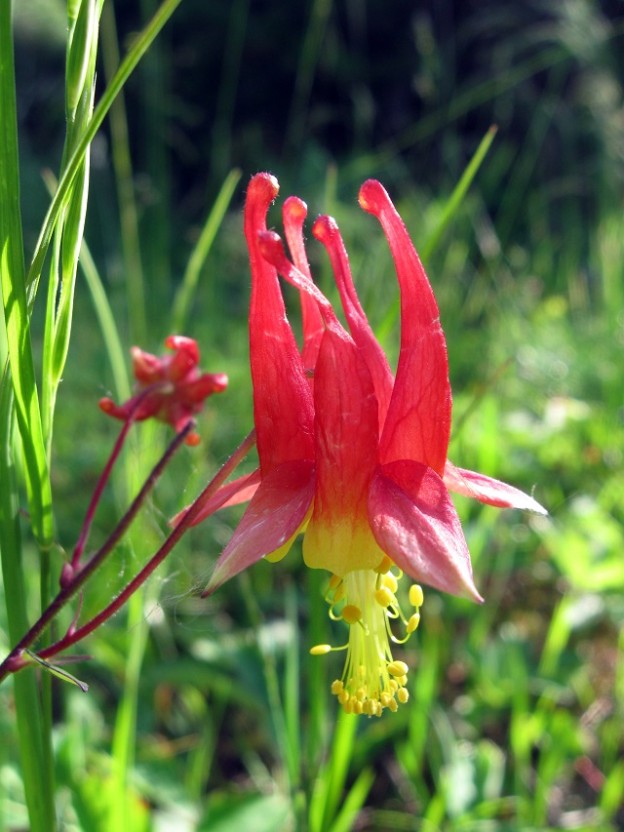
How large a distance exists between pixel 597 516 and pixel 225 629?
3.00ft

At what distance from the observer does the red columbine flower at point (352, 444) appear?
805 mm

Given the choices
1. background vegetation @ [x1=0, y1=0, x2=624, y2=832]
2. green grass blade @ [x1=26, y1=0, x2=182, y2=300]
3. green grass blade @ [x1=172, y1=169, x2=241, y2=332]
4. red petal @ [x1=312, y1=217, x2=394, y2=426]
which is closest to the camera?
green grass blade @ [x1=26, y1=0, x2=182, y2=300]

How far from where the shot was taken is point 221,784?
7.04 ft

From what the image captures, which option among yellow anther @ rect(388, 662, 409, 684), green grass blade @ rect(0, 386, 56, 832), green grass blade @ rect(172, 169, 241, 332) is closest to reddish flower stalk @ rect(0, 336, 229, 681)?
green grass blade @ rect(0, 386, 56, 832)

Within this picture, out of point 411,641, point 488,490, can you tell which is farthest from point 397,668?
point 411,641

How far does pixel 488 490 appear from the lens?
2.94 feet

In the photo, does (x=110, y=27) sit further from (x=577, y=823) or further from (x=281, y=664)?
(x=577, y=823)

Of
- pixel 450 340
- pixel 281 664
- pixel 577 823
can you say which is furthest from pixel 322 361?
pixel 450 340

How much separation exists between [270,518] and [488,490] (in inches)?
8.7

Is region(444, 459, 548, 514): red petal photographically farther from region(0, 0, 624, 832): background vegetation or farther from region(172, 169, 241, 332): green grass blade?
region(172, 169, 241, 332): green grass blade

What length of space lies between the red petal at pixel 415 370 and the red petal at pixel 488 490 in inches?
0.8

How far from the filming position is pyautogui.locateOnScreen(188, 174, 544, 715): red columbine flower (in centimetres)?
81

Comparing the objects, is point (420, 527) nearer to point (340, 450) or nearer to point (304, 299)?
point (340, 450)

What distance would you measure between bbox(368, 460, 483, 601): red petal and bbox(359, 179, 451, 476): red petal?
0.03m
